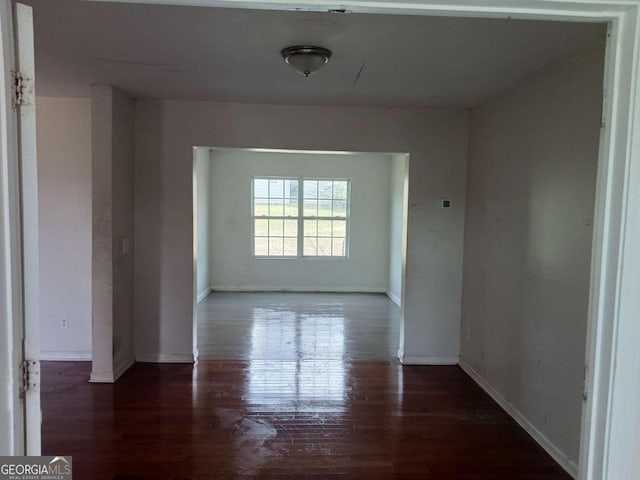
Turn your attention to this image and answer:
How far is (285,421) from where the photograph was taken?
10.0ft

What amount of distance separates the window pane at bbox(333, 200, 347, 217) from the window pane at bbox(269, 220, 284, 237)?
1.00m

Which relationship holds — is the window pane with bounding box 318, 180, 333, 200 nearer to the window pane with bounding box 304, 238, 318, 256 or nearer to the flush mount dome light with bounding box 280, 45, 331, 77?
the window pane with bounding box 304, 238, 318, 256

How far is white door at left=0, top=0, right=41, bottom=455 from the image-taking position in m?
1.09

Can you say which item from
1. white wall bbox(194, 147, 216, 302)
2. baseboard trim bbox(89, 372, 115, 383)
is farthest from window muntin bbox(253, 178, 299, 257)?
baseboard trim bbox(89, 372, 115, 383)

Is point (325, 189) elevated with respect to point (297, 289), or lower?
elevated

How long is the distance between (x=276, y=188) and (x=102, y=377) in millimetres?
5027

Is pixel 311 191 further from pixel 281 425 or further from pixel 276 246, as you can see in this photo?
pixel 281 425

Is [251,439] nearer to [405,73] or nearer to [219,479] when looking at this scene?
[219,479]

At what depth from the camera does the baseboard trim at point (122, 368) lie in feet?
12.2

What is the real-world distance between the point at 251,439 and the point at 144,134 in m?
2.76

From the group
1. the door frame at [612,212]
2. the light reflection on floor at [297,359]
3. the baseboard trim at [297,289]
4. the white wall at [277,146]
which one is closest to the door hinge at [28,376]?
the door frame at [612,212]

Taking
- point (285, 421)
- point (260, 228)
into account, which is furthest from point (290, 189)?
point (285, 421)

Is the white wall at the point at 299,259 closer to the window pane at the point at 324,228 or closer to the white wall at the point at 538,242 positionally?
the window pane at the point at 324,228

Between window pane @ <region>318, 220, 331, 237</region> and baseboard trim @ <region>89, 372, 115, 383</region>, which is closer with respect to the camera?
baseboard trim @ <region>89, 372, 115, 383</region>
